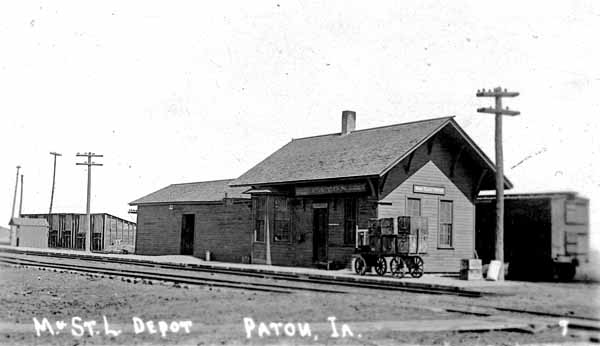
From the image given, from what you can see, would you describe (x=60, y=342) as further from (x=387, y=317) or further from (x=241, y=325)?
(x=387, y=317)

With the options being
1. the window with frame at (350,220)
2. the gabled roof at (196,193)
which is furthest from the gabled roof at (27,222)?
the window with frame at (350,220)

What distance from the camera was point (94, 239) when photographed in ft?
185

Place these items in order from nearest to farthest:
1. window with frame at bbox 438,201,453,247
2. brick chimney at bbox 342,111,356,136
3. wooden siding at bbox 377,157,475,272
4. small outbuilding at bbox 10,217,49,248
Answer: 1. wooden siding at bbox 377,157,475,272
2. window with frame at bbox 438,201,453,247
3. brick chimney at bbox 342,111,356,136
4. small outbuilding at bbox 10,217,49,248

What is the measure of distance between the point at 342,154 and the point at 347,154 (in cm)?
36

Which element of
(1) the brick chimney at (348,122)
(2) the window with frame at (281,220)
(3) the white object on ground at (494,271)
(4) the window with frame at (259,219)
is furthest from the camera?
(1) the brick chimney at (348,122)

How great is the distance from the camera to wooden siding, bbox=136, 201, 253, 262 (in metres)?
32.7

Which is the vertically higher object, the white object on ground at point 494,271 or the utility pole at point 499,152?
the utility pole at point 499,152

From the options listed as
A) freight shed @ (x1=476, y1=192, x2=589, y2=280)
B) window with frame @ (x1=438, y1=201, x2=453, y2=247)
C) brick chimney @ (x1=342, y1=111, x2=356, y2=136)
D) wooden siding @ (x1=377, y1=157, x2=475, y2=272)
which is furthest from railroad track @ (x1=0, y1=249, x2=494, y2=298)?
brick chimney @ (x1=342, y1=111, x2=356, y2=136)

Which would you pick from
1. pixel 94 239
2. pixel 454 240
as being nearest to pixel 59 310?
pixel 454 240

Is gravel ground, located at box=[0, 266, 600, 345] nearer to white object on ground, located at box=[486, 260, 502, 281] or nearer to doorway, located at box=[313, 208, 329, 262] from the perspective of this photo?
white object on ground, located at box=[486, 260, 502, 281]

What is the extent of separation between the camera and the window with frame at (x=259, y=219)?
3005 centimetres

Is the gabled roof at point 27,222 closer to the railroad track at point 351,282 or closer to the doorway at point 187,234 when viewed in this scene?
the doorway at point 187,234

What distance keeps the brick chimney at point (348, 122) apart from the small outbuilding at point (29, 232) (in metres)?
36.1

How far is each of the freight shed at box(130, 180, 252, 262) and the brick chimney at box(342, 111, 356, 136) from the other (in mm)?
5374
